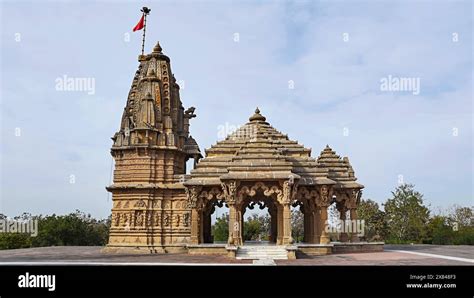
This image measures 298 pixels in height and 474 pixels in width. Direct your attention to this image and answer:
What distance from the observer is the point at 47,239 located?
1677 inches

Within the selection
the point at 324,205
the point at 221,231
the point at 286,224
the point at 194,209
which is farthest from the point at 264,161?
the point at 221,231

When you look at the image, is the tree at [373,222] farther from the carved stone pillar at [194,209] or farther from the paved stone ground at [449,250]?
the carved stone pillar at [194,209]

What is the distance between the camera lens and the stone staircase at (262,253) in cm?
2039

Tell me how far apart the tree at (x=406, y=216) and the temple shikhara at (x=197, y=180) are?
21880mm

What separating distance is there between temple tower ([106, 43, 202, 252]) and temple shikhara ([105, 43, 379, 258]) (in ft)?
0.20

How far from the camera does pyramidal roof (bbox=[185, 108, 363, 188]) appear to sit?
72.5 ft

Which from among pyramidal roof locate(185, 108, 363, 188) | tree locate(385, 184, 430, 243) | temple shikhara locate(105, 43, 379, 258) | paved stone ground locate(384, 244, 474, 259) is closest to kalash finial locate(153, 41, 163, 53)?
temple shikhara locate(105, 43, 379, 258)

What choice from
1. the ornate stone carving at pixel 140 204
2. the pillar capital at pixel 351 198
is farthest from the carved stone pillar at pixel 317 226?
the ornate stone carving at pixel 140 204

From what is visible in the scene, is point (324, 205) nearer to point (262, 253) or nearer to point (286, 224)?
point (286, 224)

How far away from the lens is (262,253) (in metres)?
20.8

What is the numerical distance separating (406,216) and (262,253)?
3329cm
